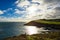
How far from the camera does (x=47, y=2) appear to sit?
8.84 feet

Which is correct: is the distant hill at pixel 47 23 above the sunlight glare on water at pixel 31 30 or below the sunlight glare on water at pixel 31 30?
above

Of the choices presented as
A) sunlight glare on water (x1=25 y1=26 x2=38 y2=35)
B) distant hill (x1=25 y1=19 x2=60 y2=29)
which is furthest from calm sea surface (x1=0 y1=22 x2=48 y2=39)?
distant hill (x1=25 y1=19 x2=60 y2=29)

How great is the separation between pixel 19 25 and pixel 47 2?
0.71 meters

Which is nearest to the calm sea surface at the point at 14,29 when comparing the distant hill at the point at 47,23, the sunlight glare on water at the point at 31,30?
the sunlight glare on water at the point at 31,30

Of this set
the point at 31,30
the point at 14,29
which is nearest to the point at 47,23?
the point at 31,30

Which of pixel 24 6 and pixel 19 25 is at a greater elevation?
pixel 24 6

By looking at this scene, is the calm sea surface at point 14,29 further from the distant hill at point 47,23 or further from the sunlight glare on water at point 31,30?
the distant hill at point 47,23

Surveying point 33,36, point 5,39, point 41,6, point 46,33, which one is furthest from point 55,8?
point 5,39

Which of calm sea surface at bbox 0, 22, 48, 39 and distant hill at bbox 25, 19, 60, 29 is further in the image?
distant hill at bbox 25, 19, 60, 29

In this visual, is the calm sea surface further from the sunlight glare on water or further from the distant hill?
the distant hill

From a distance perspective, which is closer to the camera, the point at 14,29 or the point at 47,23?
the point at 14,29

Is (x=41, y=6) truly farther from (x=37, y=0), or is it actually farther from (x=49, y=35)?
(x=49, y=35)

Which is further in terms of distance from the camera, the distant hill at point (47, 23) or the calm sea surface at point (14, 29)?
the distant hill at point (47, 23)

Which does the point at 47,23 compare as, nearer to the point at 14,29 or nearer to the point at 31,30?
the point at 31,30
